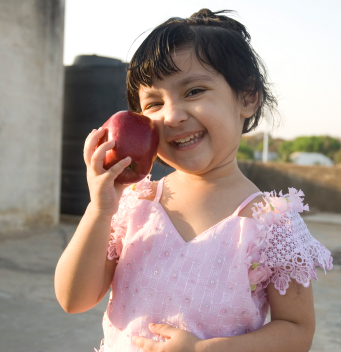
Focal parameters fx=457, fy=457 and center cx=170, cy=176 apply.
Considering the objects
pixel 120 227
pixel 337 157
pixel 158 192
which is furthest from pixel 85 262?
pixel 337 157

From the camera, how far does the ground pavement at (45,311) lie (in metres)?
2.49

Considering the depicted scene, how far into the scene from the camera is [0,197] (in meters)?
5.09

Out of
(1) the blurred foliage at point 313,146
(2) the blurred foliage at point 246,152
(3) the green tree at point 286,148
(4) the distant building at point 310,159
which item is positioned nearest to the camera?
(2) the blurred foliage at point 246,152

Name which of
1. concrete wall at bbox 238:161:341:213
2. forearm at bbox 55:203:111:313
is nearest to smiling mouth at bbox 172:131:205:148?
forearm at bbox 55:203:111:313

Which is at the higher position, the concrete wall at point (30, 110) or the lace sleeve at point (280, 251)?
the lace sleeve at point (280, 251)

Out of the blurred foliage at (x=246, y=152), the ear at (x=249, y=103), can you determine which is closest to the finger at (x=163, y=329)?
the ear at (x=249, y=103)

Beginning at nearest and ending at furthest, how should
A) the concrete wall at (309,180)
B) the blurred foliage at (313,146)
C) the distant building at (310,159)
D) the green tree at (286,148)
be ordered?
1. the concrete wall at (309,180)
2. the distant building at (310,159)
3. the blurred foliage at (313,146)
4. the green tree at (286,148)

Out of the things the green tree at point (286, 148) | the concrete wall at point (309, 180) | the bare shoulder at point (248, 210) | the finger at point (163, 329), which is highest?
the bare shoulder at point (248, 210)

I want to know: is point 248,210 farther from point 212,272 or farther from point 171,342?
point 171,342

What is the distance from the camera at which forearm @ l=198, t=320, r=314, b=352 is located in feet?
3.15

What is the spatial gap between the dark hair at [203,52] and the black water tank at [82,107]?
5.15 metres

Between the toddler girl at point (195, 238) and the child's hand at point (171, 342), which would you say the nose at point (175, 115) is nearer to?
the toddler girl at point (195, 238)

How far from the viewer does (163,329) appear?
100 cm

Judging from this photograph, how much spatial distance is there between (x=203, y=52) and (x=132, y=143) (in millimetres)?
280
